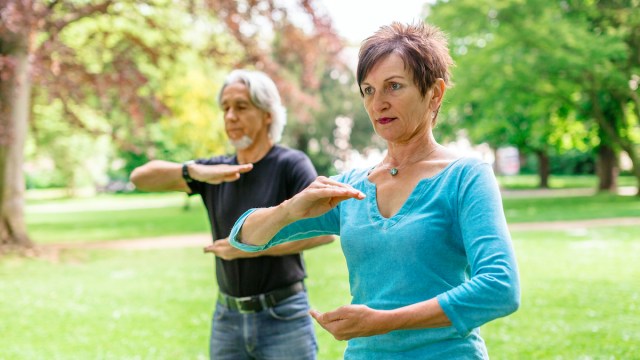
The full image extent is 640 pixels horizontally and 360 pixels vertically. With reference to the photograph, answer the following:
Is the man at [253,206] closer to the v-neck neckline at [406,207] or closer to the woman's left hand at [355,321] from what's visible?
the v-neck neckline at [406,207]

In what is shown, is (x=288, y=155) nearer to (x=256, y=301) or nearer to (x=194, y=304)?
(x=256, y=301)

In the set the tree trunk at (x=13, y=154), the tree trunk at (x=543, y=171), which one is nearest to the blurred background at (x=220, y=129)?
the tree trunk at (x=13, y=154)

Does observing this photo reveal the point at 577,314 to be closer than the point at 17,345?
No

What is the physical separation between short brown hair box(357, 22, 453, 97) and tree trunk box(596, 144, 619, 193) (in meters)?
29.5

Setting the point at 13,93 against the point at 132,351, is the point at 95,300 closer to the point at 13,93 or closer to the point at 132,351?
the point at 132,351

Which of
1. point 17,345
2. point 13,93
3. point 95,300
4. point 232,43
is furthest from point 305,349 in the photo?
point 232,43

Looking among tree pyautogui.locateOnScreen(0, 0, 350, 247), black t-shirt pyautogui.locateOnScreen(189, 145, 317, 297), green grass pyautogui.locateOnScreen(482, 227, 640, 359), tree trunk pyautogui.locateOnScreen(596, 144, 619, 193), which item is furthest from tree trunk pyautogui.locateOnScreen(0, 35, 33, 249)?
tree trunk pyautogui.locateOnScreen(596, 144, 619, 193)

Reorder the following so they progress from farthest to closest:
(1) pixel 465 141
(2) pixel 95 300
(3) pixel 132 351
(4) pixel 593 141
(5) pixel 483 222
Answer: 1. (1) pixel 465 141
2. (4) pixel 593 141
3. (2) pixel 95 300
4. (3) pixel 132 351
5. (5) pixel 483 222

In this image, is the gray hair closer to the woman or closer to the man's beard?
the man's beard

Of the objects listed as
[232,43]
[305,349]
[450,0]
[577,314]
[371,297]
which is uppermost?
[450,0]

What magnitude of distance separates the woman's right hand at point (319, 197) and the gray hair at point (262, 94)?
→ 147 cm

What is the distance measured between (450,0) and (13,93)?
52.8ft

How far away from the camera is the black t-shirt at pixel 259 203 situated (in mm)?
2988

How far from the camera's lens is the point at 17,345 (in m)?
7.23
